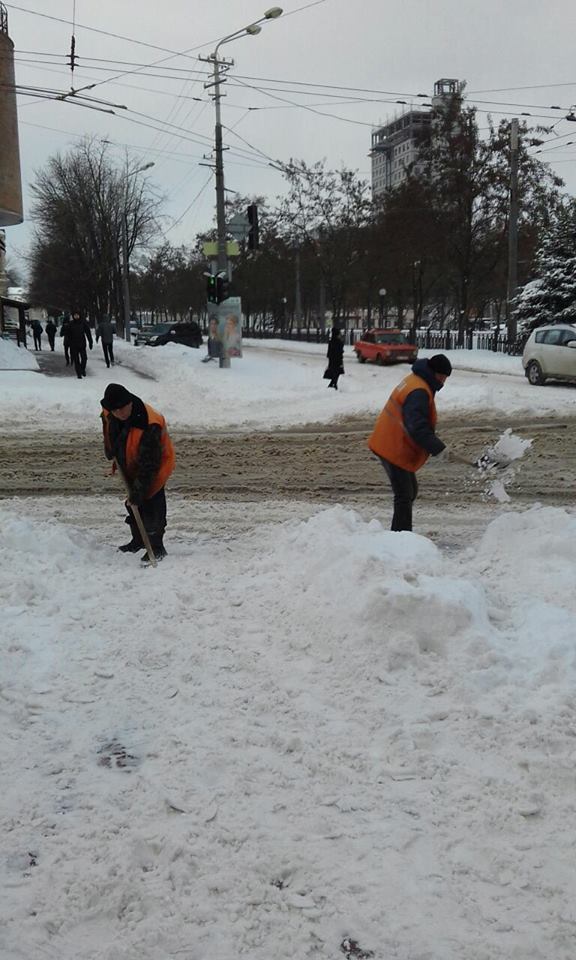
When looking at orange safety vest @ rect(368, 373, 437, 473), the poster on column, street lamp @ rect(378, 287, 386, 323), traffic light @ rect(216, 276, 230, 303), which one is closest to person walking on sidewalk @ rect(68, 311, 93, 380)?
traffic light @ rect(216, 276, 230, 303)

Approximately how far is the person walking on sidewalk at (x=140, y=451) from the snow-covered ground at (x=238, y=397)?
8135 mm

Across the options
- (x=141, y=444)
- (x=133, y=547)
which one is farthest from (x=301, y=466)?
(x=141, y=444)

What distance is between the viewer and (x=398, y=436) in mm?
6281

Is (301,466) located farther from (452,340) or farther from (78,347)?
(452,340)

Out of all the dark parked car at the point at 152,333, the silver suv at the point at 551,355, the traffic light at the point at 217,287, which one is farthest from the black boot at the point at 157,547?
the dark parked car at the point at 152,333

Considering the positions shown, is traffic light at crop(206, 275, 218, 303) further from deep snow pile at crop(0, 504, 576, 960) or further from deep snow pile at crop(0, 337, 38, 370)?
deep snow pile at crop(0, 504, 576, 960)

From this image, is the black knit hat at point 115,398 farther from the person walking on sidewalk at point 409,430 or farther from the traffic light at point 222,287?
the traffic light at point 222,287

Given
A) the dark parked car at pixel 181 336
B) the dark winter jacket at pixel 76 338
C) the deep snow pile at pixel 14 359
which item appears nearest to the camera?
the dark winter jacket at pixel 76 338

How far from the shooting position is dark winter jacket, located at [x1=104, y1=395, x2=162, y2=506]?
6.32 m

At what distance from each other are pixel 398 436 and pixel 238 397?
12066 mm

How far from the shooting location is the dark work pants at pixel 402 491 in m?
6.38

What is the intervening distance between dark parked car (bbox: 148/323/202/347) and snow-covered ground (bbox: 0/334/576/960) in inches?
1473

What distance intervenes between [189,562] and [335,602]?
186 cm

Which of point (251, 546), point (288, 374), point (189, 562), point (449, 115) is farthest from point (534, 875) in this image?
point (449, 115)
